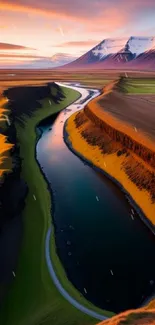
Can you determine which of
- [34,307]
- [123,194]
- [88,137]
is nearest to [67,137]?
[88,137]

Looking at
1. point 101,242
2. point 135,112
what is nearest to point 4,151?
point 101,242

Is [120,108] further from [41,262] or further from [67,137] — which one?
[41,262]

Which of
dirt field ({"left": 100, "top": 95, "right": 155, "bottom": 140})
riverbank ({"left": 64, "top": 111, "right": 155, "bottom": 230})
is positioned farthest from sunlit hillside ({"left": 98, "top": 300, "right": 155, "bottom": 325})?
dirt field ({"left": 100, "top": 95, "right": 155, "bottom": 140})

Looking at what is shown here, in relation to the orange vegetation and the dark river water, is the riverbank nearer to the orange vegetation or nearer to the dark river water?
the dark river water

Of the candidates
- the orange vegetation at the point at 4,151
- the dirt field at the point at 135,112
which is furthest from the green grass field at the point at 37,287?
the dirt field at the point at 135,112

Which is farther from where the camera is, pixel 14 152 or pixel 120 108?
pixel 120 108
